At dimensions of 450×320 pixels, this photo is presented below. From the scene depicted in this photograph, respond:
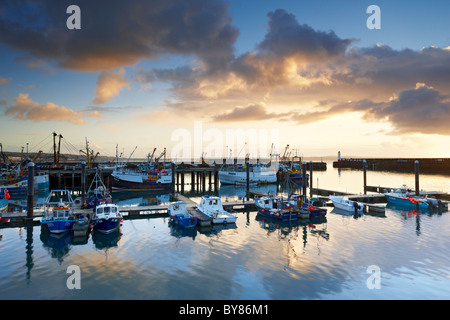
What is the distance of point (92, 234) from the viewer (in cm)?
3183

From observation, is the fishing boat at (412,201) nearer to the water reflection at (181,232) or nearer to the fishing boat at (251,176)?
the water reflection at (181,232)

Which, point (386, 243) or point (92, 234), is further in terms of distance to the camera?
point (92, 234)

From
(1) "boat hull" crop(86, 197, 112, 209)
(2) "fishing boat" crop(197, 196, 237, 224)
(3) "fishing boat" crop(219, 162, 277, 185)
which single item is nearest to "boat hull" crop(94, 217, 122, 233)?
(1) "boat hull" crop(86, 197, 112, 209)

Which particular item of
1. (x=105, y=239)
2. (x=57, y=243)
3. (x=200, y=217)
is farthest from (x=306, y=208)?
(x=57, y=243)

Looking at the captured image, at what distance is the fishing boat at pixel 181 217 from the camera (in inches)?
1361

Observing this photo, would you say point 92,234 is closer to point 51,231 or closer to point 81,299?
point 51,231

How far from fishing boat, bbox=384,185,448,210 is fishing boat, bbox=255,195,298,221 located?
893 inches

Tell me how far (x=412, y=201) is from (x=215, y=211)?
34.8 m

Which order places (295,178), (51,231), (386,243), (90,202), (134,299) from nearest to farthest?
1. (134,299)
2. (386,243)
3. (51,231)
4. (90,202)
5. (295,178)

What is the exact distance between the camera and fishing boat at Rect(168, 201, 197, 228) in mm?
34562
